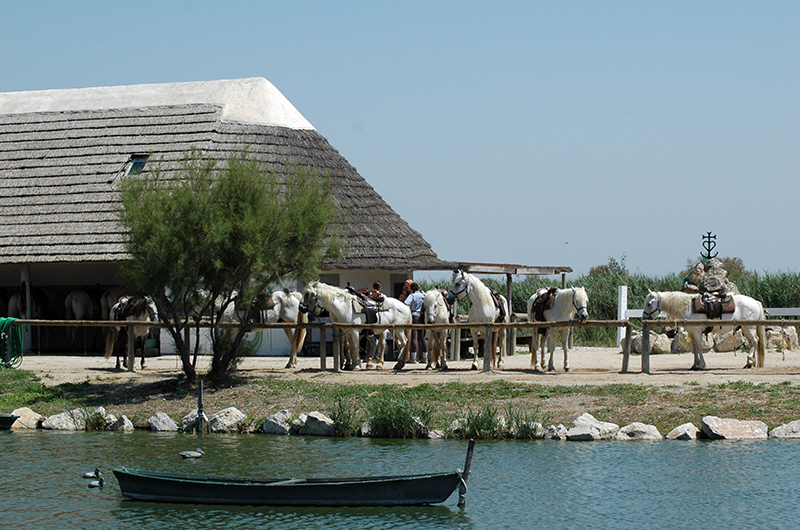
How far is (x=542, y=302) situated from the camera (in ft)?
65.4

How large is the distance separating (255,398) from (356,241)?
789cm

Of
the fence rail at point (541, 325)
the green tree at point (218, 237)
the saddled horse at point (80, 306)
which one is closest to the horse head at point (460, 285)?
the fence rail at point (541, 325)

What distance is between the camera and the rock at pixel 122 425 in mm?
15461

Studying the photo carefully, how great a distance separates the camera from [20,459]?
42.8 feet

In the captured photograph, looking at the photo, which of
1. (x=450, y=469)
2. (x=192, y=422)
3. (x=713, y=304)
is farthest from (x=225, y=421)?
(x=713, y=304)

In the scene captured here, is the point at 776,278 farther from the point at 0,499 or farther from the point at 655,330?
the point at 0,499

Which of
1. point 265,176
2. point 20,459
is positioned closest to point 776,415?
point 265,176

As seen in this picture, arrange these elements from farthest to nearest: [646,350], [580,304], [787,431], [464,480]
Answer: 1. [580,304]
2. [646,350]
3. [787,431]
4. [464,480]

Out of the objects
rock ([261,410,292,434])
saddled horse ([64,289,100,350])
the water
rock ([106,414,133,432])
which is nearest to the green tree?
rock ([106,414,133,432])

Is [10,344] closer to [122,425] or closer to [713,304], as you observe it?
[122,425]

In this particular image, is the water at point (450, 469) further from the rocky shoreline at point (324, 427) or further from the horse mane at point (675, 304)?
the horse mane at point (675, 304)

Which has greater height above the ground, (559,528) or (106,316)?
(106,316)

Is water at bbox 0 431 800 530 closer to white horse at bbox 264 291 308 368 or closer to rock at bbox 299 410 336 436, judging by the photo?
rock at bbox 299 410 336 436

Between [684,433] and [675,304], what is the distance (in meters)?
6.49
